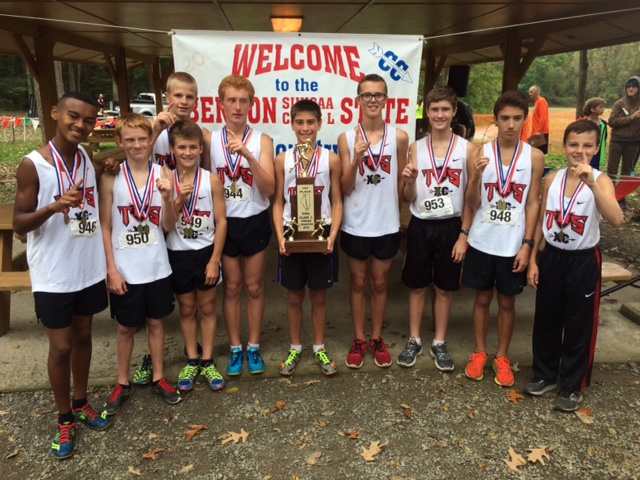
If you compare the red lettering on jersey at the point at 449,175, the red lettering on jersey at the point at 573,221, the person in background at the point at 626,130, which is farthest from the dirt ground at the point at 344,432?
the person in background at the point at 626,130

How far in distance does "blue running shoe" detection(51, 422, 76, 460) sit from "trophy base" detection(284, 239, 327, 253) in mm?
1721

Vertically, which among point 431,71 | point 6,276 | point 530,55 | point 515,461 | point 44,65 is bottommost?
point 515,461

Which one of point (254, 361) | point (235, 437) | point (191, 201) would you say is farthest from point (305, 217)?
point (235, 437)

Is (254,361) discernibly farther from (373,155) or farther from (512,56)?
(512,56)

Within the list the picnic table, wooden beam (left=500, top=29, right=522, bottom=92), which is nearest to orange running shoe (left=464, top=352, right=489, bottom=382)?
the picnic table

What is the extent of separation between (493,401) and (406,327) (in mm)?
1229

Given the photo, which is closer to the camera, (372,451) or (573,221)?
(372,451)

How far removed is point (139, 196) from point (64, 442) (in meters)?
1.53

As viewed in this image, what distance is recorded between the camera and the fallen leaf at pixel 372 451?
9.20ft

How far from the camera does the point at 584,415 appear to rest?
319 centimetres

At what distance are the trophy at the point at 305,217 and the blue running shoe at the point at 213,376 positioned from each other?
1.09 meters

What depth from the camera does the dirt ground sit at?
2732 mm

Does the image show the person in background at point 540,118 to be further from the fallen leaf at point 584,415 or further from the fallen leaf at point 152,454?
the fallen leaf at point 152,454

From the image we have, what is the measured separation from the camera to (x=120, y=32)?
695 cm
